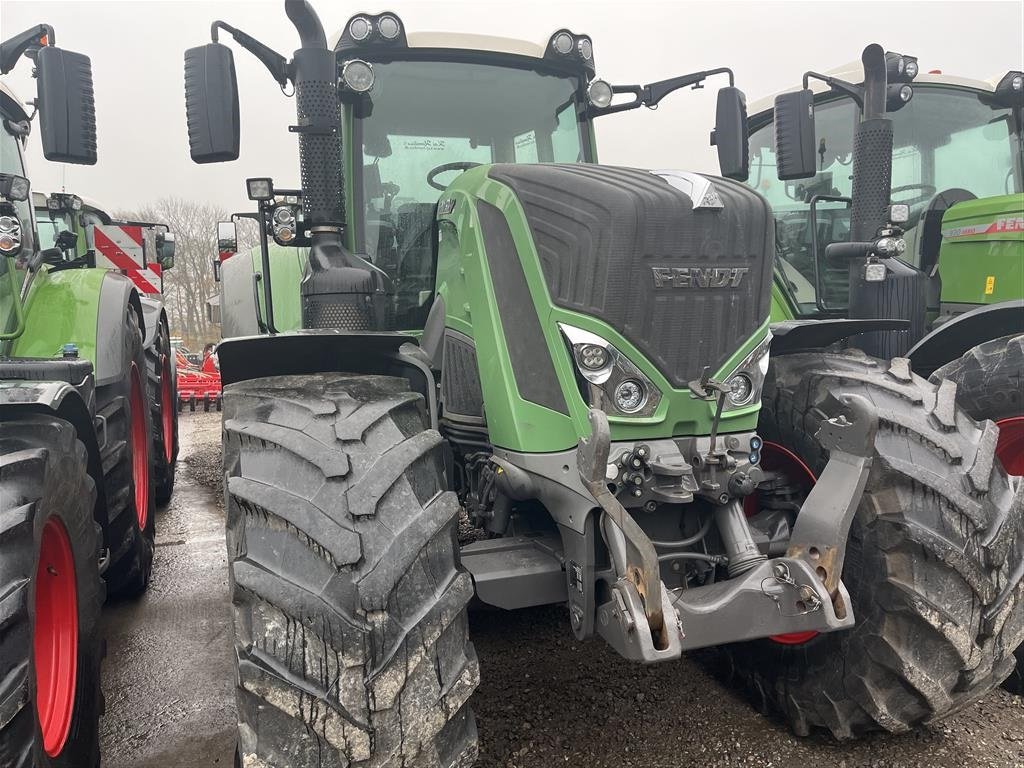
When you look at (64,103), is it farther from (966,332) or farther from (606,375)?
(966,332)

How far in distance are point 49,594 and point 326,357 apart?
43.5 inches

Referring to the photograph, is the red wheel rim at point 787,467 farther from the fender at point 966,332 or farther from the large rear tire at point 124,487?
the large rear tire at point 124,487

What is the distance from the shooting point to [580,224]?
6.82 ft

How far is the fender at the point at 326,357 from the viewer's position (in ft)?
7.85

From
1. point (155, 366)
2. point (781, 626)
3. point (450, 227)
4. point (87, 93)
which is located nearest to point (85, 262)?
point (155, 366)

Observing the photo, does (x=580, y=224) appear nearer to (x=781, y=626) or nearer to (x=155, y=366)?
(x=781, y=626)

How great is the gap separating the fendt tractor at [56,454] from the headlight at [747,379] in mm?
1887

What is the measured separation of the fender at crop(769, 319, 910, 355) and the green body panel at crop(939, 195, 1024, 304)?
185 centimetres

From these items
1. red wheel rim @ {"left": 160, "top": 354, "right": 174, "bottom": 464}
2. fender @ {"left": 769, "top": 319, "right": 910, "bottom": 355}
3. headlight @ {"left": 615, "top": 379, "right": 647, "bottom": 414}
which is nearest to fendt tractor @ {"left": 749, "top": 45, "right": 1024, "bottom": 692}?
fender @ {"left": 769, "top": 319, "right": 910, "bottom": 355}

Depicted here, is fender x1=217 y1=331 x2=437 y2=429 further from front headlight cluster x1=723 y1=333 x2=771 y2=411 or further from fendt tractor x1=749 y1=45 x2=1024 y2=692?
fendt tractor x1=749 y1=45 x2=1024 y2=692

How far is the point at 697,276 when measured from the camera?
2.11 metres

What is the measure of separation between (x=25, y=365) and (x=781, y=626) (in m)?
2.69

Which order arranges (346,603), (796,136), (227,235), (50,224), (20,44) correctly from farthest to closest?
(50,224) → (227,235) → (796,136) → (20,44) → (346,603)

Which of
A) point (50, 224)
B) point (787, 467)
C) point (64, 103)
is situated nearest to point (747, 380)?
point (787, 467)
